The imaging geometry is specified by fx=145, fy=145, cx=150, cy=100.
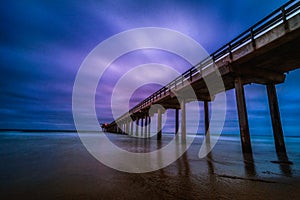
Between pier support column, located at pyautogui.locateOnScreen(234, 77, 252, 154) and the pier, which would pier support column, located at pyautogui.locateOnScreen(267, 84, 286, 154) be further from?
pier support column, located at pyautogui.locateOnScreen(234, 77, 252, 154)

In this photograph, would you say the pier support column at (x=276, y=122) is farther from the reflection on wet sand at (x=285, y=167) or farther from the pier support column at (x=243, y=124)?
the reflection on wet sand at (x=285, y=167)

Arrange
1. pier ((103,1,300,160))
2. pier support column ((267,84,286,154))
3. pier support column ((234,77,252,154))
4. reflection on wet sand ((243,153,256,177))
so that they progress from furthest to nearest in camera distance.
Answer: pier support column ((267,84,286,154)) → pier support column ((234,77,252,154)) → pier ((103,1,300,160)) → reflection on wet sand ((243,153,256,177))

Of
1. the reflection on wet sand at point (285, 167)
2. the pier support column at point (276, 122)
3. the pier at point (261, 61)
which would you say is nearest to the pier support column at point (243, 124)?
the pier at point (261, 61)

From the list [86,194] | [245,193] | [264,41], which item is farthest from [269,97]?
[86,194]

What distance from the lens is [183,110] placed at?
46.2 ft

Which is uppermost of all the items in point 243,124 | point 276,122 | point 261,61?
point 261,61

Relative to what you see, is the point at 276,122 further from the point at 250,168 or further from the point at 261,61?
the point at 250,168

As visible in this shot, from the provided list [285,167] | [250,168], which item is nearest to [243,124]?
[285,167]

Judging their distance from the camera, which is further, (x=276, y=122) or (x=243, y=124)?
(x=276, y=122)

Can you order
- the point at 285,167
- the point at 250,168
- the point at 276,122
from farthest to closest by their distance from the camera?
1. the point at 276,122
2. the point at 285,167
3. the point at 250,168

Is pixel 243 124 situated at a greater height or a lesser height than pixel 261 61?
lesser

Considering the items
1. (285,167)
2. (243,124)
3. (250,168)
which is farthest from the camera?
(243,124)

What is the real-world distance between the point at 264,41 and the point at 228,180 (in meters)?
6.37

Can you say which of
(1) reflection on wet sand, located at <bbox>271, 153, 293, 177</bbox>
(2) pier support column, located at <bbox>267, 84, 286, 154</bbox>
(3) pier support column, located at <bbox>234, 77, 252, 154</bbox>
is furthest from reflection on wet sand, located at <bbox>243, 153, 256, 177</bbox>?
(2) pier support column, located at <bbox>267, 84, 286, 154</bbox>
